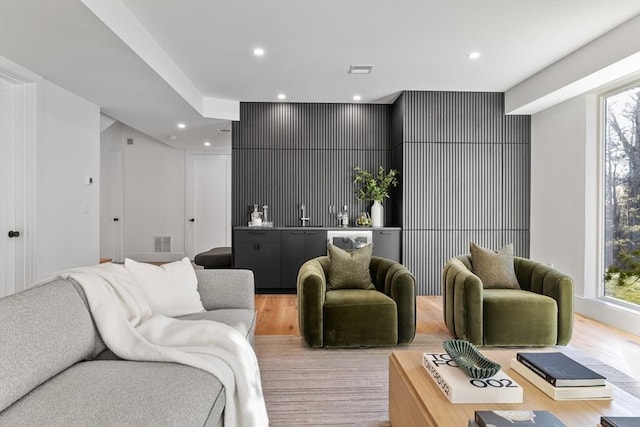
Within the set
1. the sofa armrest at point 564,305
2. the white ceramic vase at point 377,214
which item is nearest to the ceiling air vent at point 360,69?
the white ceramic vase at point 377,214

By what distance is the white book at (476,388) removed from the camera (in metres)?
1.40

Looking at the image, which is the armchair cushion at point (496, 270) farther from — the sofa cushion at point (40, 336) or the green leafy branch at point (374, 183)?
the sofa cushion at point (40, 336)

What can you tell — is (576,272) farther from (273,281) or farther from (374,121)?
(273,281)

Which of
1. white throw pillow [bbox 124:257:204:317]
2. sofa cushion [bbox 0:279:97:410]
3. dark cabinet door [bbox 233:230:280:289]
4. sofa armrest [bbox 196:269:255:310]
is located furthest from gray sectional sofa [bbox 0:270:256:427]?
dark cabinet door [bbox 233:230:280:289]

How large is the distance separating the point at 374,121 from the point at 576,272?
3.20m

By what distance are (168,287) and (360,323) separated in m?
1.47

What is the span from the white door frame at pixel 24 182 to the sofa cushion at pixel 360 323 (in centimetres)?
284

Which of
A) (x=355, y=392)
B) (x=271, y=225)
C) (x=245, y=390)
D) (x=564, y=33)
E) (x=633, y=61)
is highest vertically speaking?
(x=564, y=33)

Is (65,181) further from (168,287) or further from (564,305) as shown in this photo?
(564,305)

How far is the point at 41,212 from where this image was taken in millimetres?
3549

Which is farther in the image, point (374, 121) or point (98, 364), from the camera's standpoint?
point (374, 121)

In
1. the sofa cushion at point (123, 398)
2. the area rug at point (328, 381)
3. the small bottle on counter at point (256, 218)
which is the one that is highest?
the small bottle on counter at point (256, 218)

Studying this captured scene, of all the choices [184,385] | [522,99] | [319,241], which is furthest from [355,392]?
[522,99]

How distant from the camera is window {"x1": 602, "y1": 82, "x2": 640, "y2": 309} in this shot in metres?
3.57
